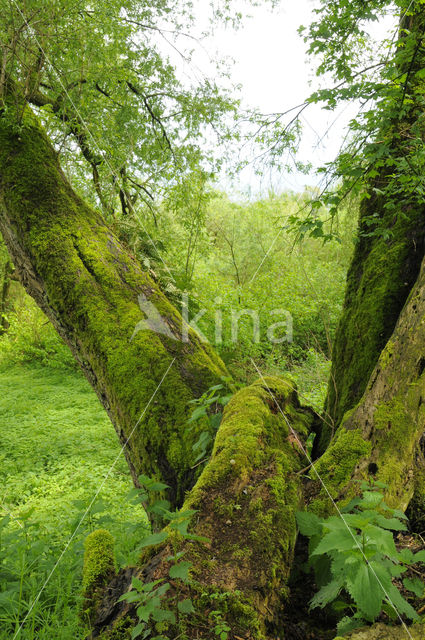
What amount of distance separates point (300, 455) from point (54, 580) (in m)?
1.50

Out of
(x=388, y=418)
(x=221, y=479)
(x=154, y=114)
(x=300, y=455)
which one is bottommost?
(x=300, y=455)

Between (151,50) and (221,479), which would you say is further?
(151,50)

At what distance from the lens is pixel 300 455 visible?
85.8 inches

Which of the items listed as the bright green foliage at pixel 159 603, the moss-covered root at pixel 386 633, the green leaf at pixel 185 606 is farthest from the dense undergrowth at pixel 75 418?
the moss-covered root at pixel 386 633

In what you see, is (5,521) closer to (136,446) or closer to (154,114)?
(136,446)

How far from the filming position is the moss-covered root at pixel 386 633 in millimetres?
1146

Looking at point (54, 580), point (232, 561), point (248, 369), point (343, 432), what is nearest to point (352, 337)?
point (343, 432)

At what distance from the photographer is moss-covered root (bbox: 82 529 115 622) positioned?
1.42 m

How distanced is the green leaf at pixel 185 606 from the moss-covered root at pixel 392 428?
815mm

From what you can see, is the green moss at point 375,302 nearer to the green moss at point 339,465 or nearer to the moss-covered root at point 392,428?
the moss-covered root at point 392,428

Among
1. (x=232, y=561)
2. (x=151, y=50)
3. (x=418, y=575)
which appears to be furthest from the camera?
(x=151, y=50)

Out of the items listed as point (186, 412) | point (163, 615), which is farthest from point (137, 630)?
point (186, 412)

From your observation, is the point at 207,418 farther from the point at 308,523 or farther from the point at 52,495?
the point at 52,495

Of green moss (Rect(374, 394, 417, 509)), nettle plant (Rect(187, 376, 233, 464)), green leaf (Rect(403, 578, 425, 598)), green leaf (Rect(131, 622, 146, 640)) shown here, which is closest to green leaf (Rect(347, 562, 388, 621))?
green leaf (Rect(403, 578, 425, 598))
